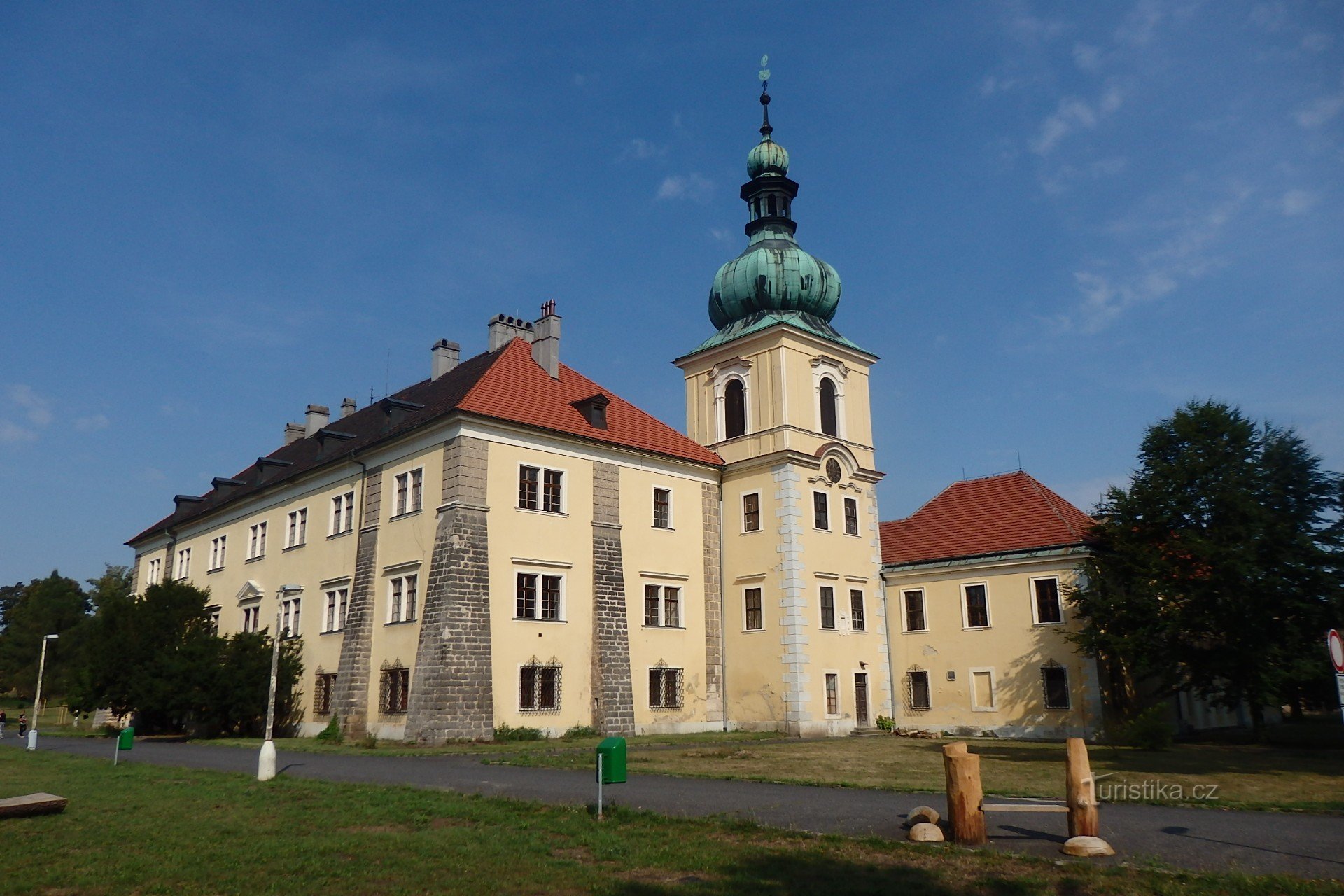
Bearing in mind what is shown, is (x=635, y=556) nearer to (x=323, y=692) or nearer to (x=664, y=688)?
(x=664, y=688)

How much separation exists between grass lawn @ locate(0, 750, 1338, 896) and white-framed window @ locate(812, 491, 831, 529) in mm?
22386

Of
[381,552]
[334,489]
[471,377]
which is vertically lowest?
[381,552]

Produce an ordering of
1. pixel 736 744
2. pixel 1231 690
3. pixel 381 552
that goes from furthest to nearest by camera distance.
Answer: pixel 381 552 < pixel 736 744 < pixel 1231 690

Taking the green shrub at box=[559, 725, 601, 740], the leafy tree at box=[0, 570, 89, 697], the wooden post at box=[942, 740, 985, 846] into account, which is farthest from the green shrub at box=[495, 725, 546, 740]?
the leafy tree at box=[0, 570, 89, 697]

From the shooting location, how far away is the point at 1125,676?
29.3 metres

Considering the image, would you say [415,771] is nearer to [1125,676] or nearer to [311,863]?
[311,863]

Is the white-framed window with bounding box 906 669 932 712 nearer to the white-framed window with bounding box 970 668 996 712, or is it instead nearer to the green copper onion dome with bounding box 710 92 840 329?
the white-framed window with bounding box 970 668 996 712

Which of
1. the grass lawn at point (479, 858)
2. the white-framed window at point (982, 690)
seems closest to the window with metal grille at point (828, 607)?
the white-framed window at point (982, 690)

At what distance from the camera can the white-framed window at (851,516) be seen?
3506 centimetres

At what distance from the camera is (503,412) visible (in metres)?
28.0

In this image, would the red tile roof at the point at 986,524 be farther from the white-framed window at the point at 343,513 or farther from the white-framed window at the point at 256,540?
the white-framed window at the point at 256,540

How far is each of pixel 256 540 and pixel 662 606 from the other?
16.9 metres

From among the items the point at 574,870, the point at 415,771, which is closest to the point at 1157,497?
the point at 415,771

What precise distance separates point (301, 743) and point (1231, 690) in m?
24.0
